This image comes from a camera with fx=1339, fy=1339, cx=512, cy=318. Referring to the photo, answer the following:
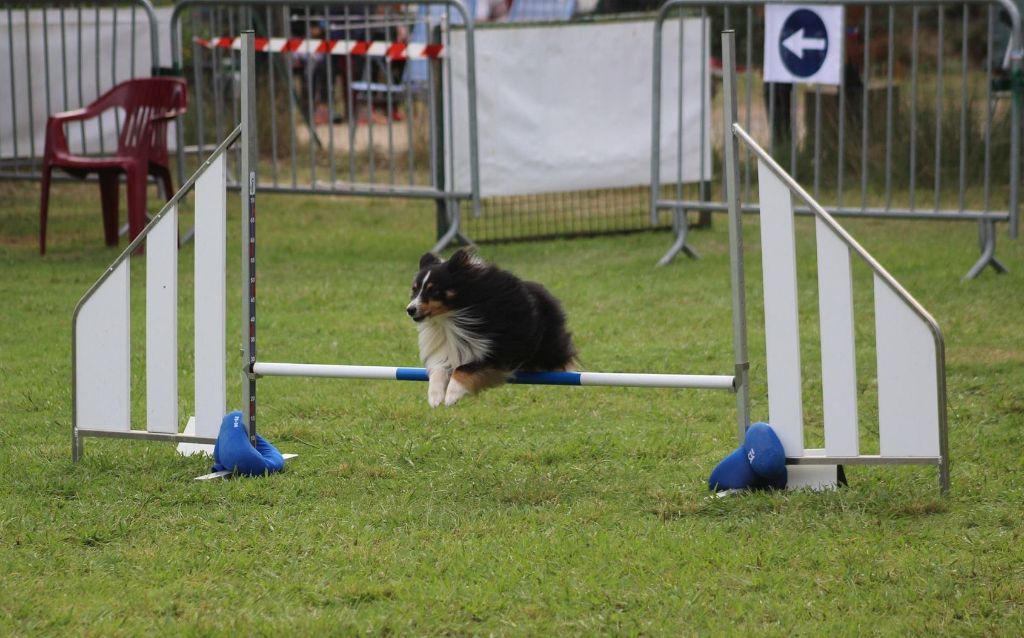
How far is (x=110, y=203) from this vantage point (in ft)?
32.1

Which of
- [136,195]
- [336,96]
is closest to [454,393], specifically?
[136,195]

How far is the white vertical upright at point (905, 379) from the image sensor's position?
401cm

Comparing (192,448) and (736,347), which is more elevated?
(736,347)

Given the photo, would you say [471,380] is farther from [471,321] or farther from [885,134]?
[885,134]

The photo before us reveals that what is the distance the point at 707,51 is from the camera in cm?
920

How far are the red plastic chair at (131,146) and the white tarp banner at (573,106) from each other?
6.82 feet

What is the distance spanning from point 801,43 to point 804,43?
0.8 inches

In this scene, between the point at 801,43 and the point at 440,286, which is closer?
the point at 440,286

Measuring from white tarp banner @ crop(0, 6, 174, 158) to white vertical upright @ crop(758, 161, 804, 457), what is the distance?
7262mm

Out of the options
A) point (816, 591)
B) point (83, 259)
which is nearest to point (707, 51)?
point (83, 259)

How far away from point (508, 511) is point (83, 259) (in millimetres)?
6148

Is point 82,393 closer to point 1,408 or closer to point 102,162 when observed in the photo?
point 1,408

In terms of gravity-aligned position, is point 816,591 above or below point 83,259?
below

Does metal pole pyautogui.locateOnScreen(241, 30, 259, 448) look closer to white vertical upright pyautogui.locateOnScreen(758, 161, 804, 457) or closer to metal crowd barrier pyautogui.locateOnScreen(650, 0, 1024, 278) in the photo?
white vertical upright pyautogui.locateOnScreen(758, 161, 804, 457)
